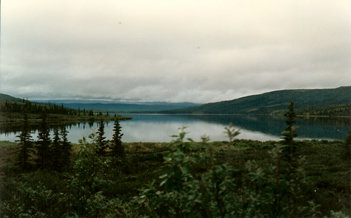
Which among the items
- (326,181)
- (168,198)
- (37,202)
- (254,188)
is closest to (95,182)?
(37,202)

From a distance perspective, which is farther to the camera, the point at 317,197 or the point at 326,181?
the point at 326,181

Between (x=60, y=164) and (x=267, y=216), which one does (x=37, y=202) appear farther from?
(x=60, y=164)

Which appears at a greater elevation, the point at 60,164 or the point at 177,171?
the point at 177,171

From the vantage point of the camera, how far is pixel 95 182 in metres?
6.73

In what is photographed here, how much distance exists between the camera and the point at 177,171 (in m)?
3.54

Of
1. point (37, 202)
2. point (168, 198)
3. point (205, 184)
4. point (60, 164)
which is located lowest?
point (60, 164)

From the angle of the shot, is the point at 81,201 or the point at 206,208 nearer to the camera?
the point at 206,208

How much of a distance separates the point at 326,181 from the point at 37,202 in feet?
46.8

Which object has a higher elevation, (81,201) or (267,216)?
(267,216)

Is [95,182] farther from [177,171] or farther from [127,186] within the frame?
[127,186]

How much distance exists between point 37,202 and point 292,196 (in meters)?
8.10

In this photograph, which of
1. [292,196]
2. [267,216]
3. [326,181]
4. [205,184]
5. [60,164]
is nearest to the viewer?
[205,184]

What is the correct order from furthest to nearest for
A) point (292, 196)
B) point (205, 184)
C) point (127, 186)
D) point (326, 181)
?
point (127, 186), point (326, 181), point (292, 196), point (205, 184)

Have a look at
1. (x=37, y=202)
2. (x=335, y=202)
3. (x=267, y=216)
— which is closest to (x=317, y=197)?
(x=335, y=202)
